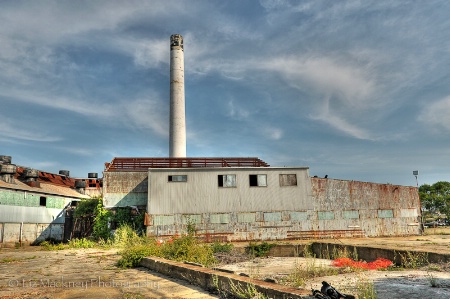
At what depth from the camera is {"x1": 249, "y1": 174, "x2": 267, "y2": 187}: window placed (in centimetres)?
2673

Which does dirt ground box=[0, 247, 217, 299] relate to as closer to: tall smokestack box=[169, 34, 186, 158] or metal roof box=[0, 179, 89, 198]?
metal roof box=[0, 179, 89, 198]

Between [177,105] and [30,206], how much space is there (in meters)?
19.0

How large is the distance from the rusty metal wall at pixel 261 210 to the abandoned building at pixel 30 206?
13.5 m

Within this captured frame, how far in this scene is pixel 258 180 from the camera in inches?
1055

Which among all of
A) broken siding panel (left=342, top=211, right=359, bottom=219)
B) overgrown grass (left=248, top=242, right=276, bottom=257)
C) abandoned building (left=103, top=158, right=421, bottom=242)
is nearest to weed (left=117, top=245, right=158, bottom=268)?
overgrown grass (left=248, top=242, right=276, bottom=257)

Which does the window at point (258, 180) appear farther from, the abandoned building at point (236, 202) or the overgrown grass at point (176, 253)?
the overgrown grass at point (176, 253)

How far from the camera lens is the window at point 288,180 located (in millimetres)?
27078

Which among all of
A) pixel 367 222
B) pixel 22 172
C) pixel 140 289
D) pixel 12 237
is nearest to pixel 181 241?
pixel 140 289

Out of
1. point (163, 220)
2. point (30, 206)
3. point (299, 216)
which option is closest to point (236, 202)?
point (299, 216)

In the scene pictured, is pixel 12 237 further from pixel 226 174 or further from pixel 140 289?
pixel 140 289

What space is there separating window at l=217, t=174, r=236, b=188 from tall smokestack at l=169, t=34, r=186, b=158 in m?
14.1

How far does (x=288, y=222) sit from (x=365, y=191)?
8.16 meters

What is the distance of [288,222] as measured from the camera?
26422 mm

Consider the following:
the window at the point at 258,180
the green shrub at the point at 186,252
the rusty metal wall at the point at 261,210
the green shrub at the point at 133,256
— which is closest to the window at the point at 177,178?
the rusty metal wall at the point at 261,210
